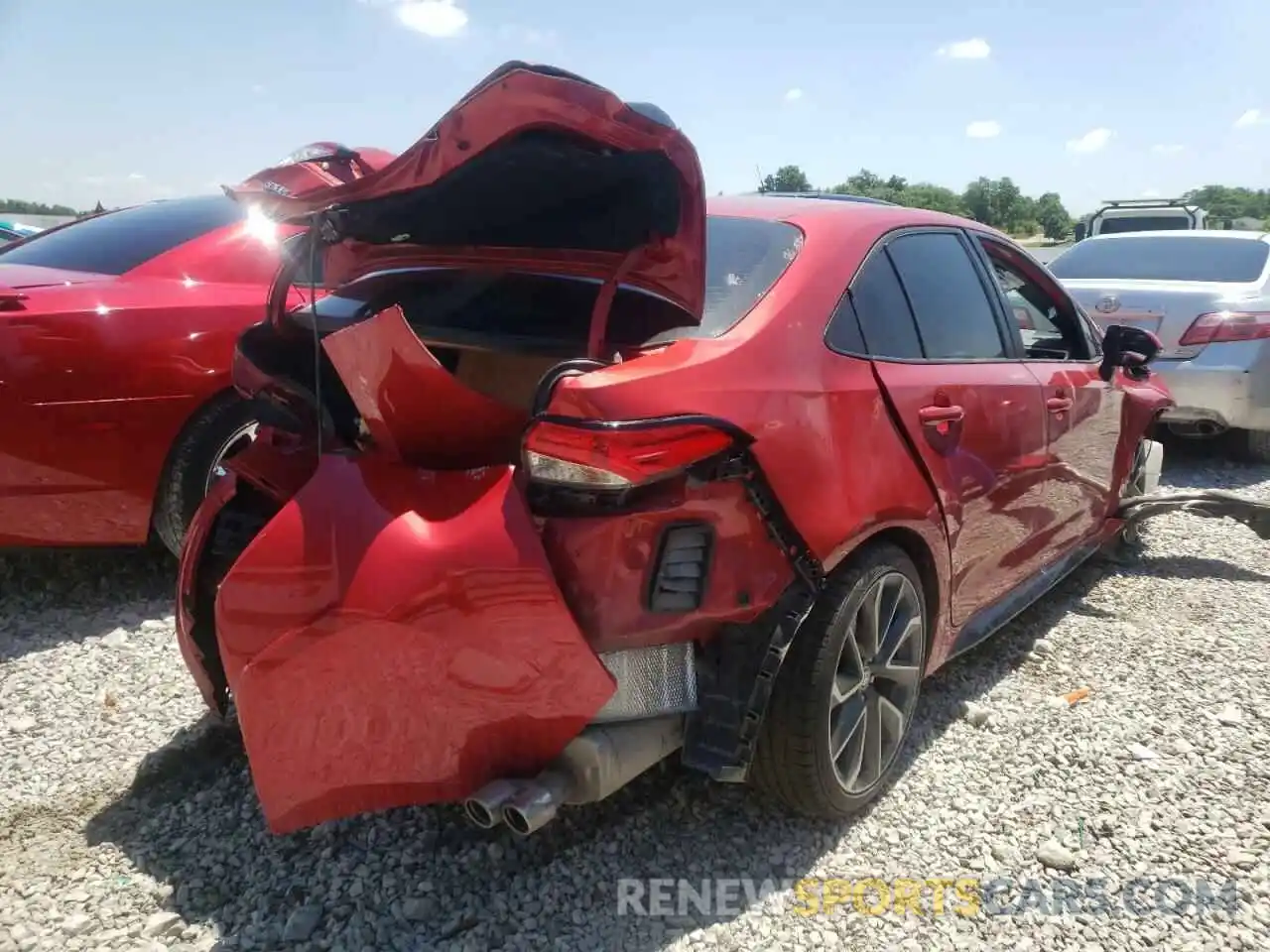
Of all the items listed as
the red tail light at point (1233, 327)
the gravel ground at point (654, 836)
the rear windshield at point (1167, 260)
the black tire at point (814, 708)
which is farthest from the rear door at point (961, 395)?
the rear windshield at point (1167, 260)

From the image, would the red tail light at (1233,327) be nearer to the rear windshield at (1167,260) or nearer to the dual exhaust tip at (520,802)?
the rear windshield at (1167,260)

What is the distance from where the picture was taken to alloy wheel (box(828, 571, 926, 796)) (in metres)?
2.54

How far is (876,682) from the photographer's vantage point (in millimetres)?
2715

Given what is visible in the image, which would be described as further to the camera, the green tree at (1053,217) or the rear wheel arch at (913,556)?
the green tree at (1053,217)

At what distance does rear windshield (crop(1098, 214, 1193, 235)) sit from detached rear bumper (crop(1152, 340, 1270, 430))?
10427mm

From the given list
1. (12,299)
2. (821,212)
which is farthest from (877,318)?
(12,299)

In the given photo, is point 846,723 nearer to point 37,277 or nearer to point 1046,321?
point 1046,321

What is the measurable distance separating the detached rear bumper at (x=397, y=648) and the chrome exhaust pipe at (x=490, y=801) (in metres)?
0.04

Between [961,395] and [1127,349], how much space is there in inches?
72.8

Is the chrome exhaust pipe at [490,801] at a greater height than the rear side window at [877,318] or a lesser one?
lesser

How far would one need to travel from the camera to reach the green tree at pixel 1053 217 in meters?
54.8

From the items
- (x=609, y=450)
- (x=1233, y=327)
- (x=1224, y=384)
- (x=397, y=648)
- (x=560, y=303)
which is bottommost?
(x=1224, y=384)

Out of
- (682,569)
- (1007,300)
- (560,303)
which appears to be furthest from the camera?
(1007,300)

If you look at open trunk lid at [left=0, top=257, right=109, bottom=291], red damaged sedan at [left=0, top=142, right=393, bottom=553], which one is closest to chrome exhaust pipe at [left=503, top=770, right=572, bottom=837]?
red damaged sedan at [left=0, top=142, right=393, bottom=553]
